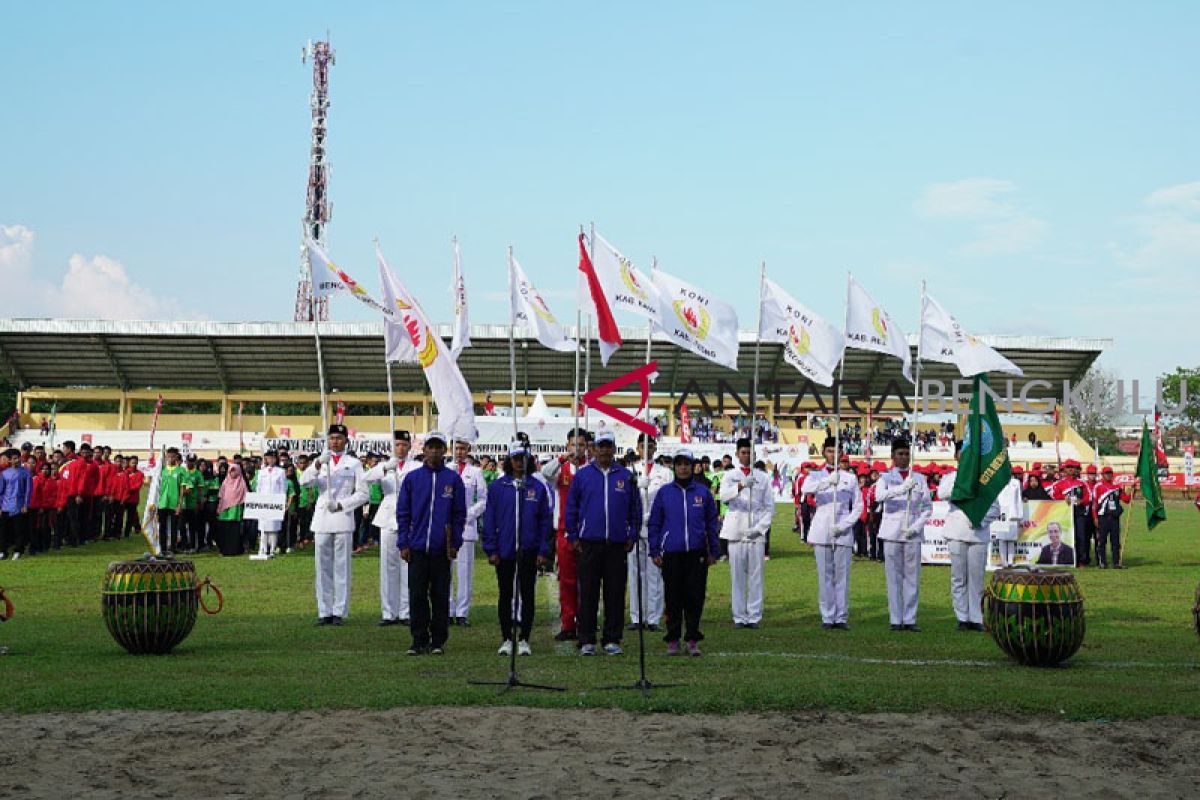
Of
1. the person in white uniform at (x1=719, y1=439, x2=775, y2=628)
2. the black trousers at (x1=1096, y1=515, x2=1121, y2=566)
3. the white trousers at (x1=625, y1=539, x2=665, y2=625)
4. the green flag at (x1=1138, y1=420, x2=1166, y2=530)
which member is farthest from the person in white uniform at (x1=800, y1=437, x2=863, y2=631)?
the black trousers at (x1=1096, y1=515, x2=1121, y2=566)

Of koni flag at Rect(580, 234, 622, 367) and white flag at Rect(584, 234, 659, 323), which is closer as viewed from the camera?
koni flag at Rect(580, 234, 622, 367)

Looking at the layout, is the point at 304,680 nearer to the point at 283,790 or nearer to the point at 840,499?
the point at 283,790

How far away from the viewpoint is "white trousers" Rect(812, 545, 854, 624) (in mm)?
15258

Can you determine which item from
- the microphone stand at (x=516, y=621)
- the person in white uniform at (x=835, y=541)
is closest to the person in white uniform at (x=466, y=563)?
the microphone stand at (x=516, y=621)

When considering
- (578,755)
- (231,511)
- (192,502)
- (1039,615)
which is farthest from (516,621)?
(192,502)

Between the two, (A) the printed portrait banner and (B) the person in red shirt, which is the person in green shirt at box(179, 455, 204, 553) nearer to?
(B) the person in red shirt

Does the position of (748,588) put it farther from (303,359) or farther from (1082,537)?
(303,359)

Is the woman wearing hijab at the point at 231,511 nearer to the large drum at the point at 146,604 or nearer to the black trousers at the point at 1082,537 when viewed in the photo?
the large drum at the point at 146,604

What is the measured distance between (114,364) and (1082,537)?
5989 cm

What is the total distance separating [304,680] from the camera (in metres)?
10.5

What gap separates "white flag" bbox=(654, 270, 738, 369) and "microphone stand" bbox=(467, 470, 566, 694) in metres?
3.62

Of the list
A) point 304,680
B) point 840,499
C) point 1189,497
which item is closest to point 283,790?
point 304,680

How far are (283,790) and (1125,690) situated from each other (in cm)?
674

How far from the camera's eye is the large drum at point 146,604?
11.9 m
